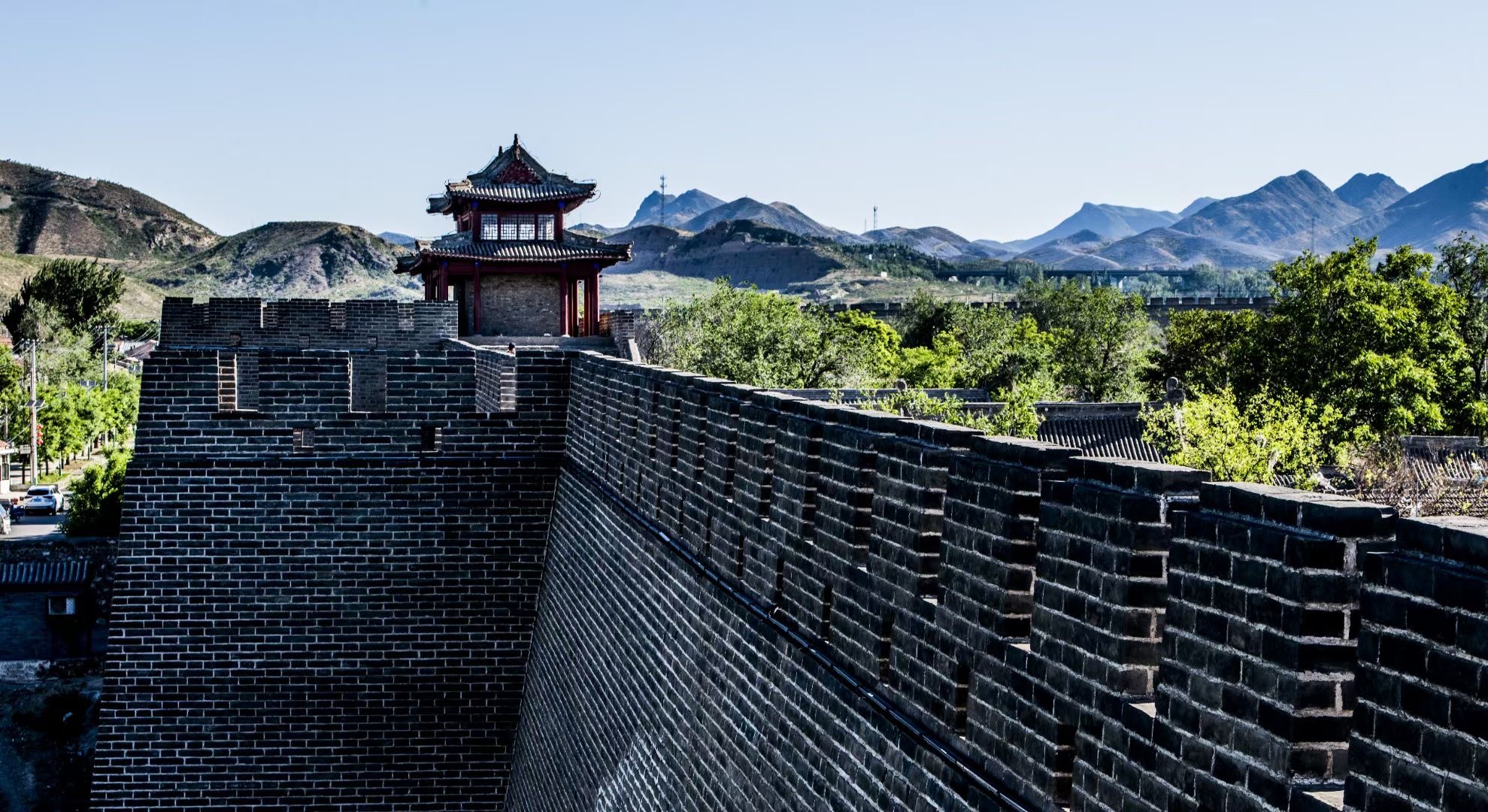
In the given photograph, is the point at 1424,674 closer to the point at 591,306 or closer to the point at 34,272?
the point at 591,306

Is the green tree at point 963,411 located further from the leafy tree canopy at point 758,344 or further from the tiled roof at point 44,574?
the tiled roof at point 44,574

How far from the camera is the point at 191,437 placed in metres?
10.4

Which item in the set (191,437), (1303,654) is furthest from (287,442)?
(1303,654)

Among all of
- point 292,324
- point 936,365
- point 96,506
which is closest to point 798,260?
point 936,365

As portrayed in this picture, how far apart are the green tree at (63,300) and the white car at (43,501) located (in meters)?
24.6

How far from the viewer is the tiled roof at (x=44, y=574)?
93.5ft

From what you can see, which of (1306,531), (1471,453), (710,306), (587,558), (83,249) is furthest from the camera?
(83,249)

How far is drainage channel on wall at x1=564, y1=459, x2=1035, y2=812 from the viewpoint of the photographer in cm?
375

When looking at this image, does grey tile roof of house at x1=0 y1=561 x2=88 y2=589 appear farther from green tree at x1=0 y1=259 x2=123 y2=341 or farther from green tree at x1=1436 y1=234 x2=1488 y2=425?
green tree at x1=0 y1=259 x2=123 y2=341

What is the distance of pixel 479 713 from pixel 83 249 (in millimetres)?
183447

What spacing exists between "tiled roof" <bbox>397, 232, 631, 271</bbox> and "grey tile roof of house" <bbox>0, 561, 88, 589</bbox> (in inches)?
441

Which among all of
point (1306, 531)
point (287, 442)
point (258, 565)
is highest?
point (1306, 531)

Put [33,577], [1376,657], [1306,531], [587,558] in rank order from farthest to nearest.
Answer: [33,577]
[587,558]
[1306,531]
[1376,657]

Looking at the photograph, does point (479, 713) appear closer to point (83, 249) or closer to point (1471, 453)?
point (1471, 453)
